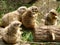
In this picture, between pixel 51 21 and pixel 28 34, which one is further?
pixel 51 21

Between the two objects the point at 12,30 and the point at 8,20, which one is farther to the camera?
the point at 8,20

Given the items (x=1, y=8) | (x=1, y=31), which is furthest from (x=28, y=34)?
(x=1, y=8)

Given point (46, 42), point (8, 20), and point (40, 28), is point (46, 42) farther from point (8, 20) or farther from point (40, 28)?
point (8, 20)

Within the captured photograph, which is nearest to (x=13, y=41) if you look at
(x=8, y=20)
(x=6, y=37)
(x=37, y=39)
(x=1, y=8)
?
(x=6, y=37)

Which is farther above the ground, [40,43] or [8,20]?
[8,20]

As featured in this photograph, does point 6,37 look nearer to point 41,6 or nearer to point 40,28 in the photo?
point 40,28

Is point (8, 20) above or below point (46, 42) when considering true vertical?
above

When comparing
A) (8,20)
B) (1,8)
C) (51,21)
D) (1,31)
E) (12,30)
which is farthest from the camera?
(1,8)

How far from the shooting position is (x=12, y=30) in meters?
3.61

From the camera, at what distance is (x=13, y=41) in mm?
3736

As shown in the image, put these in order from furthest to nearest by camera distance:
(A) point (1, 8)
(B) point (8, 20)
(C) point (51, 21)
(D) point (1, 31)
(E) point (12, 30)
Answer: (A) point (1, 8), (C) point (51, 21), (B) point (8, 20), (D) point (1, 31), (E) point (12, 30)

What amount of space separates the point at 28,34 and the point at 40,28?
497 millimetres

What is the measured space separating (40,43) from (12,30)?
20.4 inches

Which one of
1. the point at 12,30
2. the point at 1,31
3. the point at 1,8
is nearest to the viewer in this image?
the point at 12,30
